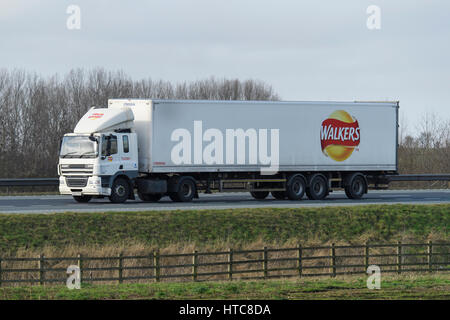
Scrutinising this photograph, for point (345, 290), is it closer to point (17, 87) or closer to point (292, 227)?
point (292, 227)

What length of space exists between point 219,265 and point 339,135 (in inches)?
489

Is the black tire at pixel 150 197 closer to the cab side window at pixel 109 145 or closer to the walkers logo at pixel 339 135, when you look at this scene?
the cab side window at pixel 109 145

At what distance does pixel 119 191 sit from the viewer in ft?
110

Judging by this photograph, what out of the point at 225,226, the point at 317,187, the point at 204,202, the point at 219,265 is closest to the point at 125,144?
the point at 204,202

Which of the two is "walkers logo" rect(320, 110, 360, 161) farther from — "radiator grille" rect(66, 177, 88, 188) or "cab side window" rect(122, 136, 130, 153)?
"radiator grille" rect(66, 177, 88, 188)

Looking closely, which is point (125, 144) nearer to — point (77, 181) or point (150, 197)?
point (77, 181)

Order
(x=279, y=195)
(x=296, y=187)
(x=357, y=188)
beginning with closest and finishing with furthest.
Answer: (x=296, y=187), (x=279, y=195), (x=357, y=188)

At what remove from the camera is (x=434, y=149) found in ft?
212

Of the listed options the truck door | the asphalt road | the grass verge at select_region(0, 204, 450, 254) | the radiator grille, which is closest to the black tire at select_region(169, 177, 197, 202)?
the asphalt road

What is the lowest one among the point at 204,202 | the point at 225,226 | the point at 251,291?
the point at 251,291

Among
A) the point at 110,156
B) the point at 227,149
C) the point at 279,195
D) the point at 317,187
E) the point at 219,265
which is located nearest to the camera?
the point at 219,265

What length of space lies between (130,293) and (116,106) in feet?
54.0

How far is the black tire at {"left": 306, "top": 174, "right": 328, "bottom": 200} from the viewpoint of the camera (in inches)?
1475

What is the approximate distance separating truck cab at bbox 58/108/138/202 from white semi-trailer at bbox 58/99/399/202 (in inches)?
1.5
